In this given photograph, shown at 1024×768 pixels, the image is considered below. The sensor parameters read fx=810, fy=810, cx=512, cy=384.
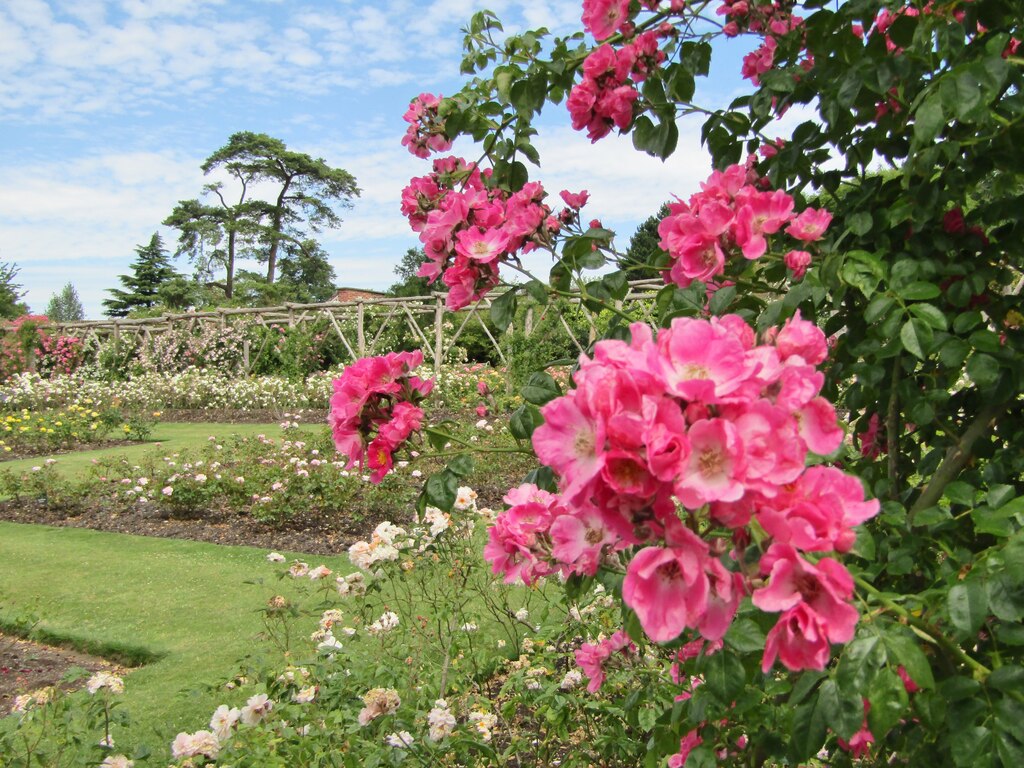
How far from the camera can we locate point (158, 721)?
2.83 m

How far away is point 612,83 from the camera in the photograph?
141 cm

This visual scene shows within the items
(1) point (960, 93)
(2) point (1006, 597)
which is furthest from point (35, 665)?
(1) point (960, 93)

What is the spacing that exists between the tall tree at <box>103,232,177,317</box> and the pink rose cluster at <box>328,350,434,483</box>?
38.1m

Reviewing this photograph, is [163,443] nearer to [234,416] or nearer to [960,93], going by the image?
[234,416]

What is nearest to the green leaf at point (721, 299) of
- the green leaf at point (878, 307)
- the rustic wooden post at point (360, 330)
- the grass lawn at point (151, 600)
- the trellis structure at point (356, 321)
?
the green leaf at point (878, 307)

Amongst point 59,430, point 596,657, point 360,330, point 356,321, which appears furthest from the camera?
point 356,321

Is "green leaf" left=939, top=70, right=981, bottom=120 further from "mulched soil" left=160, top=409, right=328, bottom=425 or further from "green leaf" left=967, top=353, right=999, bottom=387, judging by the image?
"mulched soil" left=160, top=409, right=328, bottom=425

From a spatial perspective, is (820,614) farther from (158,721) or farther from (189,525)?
(189,525)

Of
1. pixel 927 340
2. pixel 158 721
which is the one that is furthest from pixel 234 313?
pixel 927 340

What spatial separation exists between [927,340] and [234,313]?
1519cm

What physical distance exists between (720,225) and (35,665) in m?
3.60

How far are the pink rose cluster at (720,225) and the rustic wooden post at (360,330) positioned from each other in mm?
12193

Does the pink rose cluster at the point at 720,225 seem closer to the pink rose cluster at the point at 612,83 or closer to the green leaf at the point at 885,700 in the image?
the pink rose cluster at the point at 612,83

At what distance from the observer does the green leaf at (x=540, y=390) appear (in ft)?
3.40
